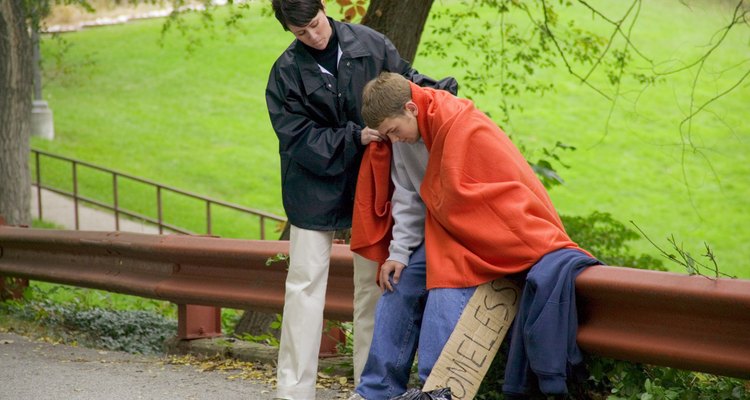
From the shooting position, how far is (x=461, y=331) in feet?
12.7

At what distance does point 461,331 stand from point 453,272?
0.23m

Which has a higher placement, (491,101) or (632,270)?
(632,270)

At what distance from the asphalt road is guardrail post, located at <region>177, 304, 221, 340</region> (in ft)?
0.75

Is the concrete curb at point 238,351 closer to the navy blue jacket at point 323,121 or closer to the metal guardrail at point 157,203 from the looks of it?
the navy blue jacket at point 323,121

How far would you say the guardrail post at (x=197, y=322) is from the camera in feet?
19.5

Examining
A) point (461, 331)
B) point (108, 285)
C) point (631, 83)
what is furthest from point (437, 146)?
point (631, 83)

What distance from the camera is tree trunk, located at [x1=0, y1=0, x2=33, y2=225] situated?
12.4m

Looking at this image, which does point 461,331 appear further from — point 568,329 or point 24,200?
point 24,200

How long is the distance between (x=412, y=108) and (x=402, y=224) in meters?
0.51

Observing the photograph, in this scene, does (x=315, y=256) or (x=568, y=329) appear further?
(x=315, y=256)

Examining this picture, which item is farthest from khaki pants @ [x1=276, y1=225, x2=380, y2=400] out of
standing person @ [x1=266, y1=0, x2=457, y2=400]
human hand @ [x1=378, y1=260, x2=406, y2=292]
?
human hand @ [x1=378, y1=260, x2=406, y2=292]

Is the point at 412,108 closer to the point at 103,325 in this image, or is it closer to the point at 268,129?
the point at 103,325

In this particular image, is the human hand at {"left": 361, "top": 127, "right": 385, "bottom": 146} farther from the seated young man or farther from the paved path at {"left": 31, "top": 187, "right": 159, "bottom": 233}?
the paved path at {"left": 31, "top": 187, "right": 159, "bottom": 233}

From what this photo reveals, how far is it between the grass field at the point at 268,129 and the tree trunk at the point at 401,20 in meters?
12.6
